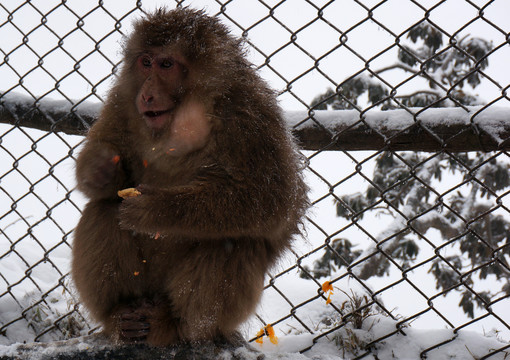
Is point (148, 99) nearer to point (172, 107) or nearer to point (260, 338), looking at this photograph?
point (172, 107)

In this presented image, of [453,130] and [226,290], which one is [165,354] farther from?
[453,130]

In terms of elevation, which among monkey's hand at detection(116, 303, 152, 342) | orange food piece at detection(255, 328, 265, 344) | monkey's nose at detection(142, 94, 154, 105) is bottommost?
monkey's hand at detection(116, 303, 152, 342)

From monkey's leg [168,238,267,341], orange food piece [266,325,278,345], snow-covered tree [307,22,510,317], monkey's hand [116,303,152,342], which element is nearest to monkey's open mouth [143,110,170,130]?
monkey's leg [168,238,267,341]

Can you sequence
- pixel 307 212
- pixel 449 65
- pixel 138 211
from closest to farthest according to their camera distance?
1. pixel 138 211
2. pixel 307 212
3. pixel 449 65

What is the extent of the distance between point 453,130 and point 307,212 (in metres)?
0.87

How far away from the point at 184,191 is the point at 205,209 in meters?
0.13

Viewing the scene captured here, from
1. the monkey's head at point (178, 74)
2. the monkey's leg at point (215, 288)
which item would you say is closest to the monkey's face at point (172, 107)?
the monkey's head at point (178, 74)

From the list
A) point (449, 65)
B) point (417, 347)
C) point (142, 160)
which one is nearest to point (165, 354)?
point (142, 160)

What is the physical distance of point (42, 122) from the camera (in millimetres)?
3422

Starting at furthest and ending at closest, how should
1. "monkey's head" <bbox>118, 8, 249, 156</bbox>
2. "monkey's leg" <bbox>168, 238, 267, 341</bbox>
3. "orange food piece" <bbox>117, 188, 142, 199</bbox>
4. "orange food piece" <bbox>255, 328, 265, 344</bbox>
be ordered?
1. "orange food piece" <bbox>255, 328, 265, 344</bbox>
2. "monkey's head" <bbox>118, 8, 249, 156</bbox>
3. "orange food piece" <bbox>117, 188, 142, 199</bbox>
4. "monkey's leg" <bbox>168, 238, 267, 341</bbox>

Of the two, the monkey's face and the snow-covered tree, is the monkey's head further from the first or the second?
the snow-covered tree

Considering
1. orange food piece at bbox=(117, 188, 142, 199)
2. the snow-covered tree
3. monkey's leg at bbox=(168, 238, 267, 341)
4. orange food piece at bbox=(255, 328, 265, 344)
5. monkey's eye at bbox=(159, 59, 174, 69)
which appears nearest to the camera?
monkey's leg at bbox=(168, 238, 267, 341)

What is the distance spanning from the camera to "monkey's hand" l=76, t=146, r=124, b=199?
255 cm

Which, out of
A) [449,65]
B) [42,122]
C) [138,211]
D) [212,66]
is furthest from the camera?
[449,65]
